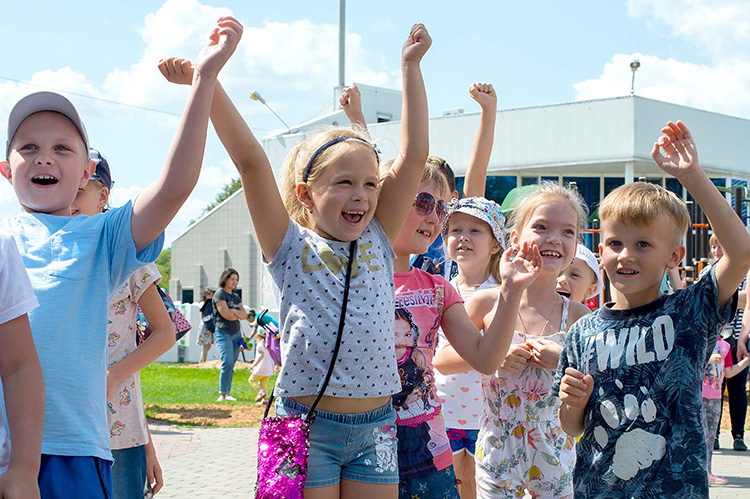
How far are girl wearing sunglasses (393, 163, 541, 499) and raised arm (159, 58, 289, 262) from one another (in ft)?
A: 2.46

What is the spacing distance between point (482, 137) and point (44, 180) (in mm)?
2552

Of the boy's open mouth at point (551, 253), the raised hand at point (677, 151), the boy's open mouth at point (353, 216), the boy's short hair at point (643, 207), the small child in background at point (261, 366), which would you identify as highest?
the raised hand at point (677, 151)

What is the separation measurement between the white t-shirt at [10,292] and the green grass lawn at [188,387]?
11.8 m

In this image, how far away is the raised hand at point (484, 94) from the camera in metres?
4.33

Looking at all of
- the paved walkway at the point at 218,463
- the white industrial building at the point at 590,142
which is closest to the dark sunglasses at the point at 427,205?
the paved walkway at the point at 218,463

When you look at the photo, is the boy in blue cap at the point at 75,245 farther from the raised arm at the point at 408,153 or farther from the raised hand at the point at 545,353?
the raised hand at the point at 545,353

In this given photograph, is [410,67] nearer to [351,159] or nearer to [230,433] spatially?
[351,159]

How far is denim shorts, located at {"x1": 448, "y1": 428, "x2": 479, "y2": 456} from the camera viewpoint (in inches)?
166

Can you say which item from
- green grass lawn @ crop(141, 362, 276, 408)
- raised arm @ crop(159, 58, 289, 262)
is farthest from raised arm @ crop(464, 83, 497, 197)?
green grass lawn @ crop(141, 362, 276, 408)

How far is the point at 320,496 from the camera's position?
2.53 meters

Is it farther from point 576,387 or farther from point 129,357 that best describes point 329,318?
point 129,357

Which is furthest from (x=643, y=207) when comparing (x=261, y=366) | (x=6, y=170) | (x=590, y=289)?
(x=261, y=366)

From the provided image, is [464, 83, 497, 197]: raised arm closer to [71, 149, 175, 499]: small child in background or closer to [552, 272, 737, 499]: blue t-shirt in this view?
[552, 272, 737, 499]: blue t-shirt

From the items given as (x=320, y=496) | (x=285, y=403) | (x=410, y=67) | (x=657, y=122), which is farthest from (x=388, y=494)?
(x=657, y=122)
